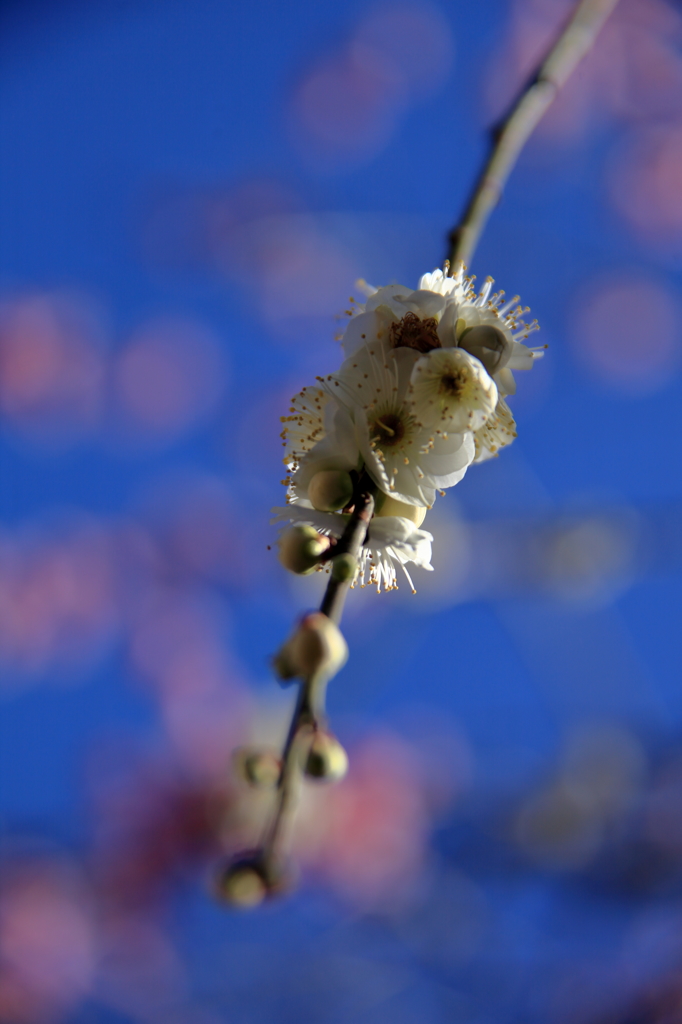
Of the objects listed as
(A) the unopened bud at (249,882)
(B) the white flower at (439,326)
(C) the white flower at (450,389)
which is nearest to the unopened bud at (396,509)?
(C) the white flower at (450,389)

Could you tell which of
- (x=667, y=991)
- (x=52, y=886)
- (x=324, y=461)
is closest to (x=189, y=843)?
(x=52, y=886)

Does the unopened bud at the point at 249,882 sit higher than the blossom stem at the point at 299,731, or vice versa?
the blossom stem at the point at 299,731

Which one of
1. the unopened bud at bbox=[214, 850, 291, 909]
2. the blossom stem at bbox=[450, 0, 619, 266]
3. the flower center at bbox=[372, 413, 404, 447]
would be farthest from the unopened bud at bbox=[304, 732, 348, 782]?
the blossom stem at bbox=[450, 0, 619, 266]

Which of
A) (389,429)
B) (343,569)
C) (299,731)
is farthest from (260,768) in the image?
(389,429)

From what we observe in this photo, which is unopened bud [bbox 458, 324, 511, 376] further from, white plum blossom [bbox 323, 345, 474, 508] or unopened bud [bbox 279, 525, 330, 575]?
unopened bud [bbox 279, 525, 330, 575]

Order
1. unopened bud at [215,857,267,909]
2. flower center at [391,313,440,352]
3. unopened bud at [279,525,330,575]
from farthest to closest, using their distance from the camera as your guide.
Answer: flower center at [391,313,440,352] → unopened bud at [279,525,330,575] → unopened bud at [215,857,267,909]

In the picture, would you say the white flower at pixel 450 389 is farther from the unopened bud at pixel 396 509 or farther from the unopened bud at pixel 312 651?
the unopened bud at pixel 312 651
